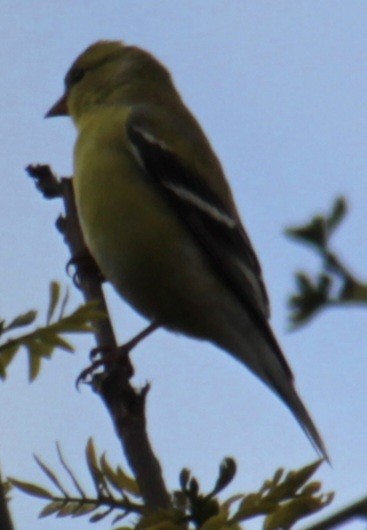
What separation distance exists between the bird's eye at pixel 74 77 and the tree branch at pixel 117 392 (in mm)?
3186

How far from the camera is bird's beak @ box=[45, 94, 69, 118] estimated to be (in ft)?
18.8

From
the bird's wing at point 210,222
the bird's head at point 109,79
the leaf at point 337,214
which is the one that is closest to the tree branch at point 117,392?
the leaf at point 337,214

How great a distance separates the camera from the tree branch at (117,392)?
5.39 feet

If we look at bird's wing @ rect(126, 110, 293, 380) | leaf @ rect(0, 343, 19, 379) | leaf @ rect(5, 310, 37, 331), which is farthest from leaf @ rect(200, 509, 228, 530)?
bird's wing @ rect(126, 110, 293, 380)

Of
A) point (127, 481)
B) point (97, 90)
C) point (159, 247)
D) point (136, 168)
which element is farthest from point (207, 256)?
point (127, 481)

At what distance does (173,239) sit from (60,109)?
1630 millimetres

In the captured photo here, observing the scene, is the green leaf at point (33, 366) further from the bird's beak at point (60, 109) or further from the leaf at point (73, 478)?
the bird's beak at point (60, 109)

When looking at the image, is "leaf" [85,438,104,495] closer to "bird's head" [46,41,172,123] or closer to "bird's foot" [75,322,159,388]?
"bird's foot" [75,322,159,388]

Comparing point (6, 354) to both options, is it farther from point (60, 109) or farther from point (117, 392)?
point (60, 109)

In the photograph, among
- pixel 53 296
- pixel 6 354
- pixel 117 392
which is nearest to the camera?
pixel 6 354

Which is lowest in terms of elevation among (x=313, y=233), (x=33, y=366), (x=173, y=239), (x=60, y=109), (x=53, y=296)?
(x=313, y=233)

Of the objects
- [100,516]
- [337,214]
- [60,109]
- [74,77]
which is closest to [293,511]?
[100,516]

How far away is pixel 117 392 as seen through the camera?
2.18m

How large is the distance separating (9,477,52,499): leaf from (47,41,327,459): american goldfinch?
2.30 meters
